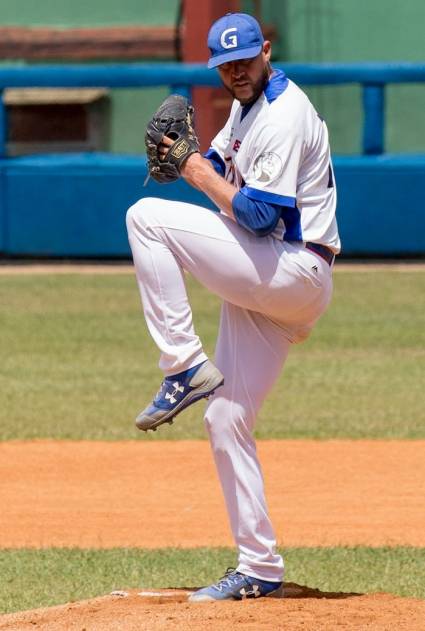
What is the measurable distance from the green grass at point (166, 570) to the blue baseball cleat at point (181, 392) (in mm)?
1152

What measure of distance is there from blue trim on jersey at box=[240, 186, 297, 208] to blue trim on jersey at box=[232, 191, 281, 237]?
0.04 ft

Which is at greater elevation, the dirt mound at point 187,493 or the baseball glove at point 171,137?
the baseball glove at point 171,137

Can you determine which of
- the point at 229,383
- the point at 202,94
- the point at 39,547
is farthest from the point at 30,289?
the point at 229,383

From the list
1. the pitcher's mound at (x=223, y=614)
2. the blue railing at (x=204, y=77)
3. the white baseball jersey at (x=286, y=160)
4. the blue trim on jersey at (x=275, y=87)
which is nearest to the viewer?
the pitcher's mound at (x=223, y=614)

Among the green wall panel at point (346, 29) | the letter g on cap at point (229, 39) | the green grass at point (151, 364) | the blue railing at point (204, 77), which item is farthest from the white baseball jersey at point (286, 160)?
the green wall panel at point (346, 29)

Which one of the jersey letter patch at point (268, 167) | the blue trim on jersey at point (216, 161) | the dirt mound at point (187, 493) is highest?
the jersey letter patch at point (268, 167)

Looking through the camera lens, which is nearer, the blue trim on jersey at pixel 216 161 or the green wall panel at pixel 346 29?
the blue trim on jersey at pixel 216 161

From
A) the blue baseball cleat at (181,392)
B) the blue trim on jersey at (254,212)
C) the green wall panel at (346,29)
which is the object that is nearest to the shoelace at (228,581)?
the blue baseball cleat at (181,392)

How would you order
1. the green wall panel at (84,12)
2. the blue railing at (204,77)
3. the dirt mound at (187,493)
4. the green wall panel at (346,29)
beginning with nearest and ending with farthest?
the dirt mound at (187,493)
the blue railing at (204,77)
the green wall panel at (346,29)
the green wall panel at (84,12)

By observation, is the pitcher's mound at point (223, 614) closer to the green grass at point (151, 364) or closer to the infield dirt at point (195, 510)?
the infield dirt at point (195, 510)

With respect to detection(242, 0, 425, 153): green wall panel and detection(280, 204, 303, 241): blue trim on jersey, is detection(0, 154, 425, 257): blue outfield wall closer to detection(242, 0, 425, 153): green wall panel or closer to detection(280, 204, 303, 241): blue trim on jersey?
detection(242, 0, 425, 153): green wall panel

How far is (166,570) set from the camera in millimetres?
6129

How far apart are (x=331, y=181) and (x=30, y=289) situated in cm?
950

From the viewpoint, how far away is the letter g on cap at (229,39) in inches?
192
